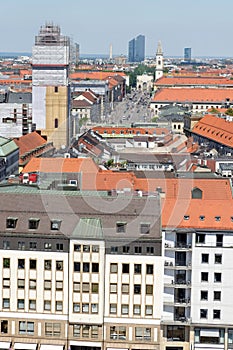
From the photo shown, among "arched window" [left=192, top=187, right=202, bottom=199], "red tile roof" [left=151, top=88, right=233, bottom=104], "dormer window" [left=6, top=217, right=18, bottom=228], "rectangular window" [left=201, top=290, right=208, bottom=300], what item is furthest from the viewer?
"red tile roof" [left=151, top=88, right=233, bottom=104]

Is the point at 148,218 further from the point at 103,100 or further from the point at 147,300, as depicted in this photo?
the point at 103,100

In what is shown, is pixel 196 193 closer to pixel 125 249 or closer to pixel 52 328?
pixel 125 249

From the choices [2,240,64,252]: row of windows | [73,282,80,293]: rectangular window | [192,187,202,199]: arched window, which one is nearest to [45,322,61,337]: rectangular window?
[73,282,80,293]: rectangular window

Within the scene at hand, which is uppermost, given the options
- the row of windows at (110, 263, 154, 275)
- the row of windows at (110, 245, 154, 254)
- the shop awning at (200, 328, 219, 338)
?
the row of windows at (110, 245, 154, 254)

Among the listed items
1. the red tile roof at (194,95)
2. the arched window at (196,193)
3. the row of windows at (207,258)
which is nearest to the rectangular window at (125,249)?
the row of windows at (207,258)

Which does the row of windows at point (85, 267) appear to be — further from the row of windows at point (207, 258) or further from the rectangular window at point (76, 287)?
the row of windows at point (207, 258)

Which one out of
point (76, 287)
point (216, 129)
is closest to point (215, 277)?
point (76, 287)

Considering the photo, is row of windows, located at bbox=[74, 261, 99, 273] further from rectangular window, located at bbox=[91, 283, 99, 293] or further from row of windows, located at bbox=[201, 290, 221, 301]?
row of windows, located at bbox=[201, 290, 221, 301]
